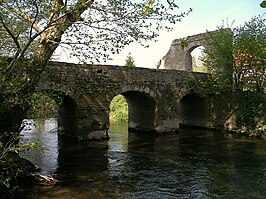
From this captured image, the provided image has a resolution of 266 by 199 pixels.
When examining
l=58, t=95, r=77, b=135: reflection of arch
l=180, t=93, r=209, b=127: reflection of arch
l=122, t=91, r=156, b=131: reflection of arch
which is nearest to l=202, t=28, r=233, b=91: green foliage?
l=180, t=93, r=209, b=127: reflection of arch

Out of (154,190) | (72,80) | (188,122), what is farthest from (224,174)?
(188,122)

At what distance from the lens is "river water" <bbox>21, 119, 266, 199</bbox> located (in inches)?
279

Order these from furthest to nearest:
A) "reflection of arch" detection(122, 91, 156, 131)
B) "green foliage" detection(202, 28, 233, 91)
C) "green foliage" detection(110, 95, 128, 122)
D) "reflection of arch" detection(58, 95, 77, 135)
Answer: "green foliage" detection(110, 95, 128, 122)
"green foliage" detection(202, 28, 233, 91)
"reflection of arch" detection(122, 91, 156, 131)
"reflection of arch" detection(58, 95, 77, 135)

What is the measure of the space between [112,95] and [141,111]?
3.42 m

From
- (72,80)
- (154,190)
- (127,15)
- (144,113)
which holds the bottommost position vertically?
(154,190)

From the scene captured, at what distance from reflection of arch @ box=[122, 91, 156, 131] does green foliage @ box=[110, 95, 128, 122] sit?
15.7ft

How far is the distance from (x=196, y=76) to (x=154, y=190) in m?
11.2

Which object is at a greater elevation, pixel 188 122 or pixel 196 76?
pixel 196 76

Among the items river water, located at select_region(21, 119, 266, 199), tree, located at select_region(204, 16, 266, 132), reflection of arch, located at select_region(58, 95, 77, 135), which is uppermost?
tree, located at select_region(204, 16, 266, 132)

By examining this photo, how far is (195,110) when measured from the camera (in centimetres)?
1930

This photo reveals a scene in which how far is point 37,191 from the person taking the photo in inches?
277

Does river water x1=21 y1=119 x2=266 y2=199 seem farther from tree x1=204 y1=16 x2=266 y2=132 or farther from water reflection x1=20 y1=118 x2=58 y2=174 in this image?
tree x1=204 y1=16 x2=266 y2=132

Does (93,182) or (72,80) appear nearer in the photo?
(93,182)

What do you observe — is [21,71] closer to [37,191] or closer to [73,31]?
[73,31]
